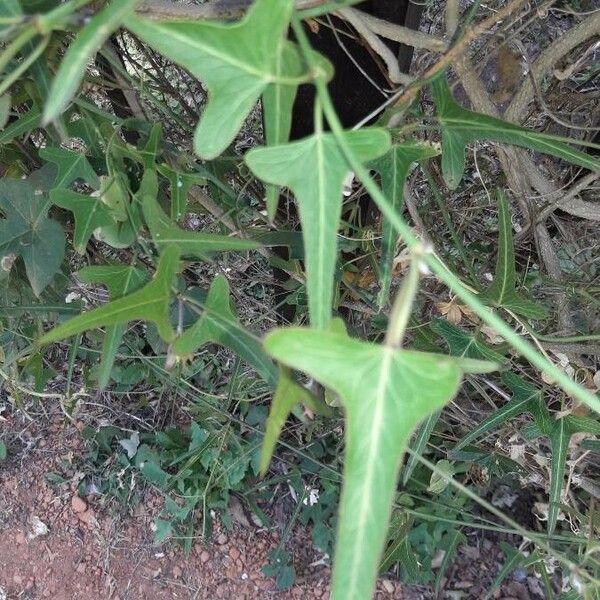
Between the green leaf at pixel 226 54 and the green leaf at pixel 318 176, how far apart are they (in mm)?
32

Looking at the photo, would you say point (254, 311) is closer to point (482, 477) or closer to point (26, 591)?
point (482, 477)

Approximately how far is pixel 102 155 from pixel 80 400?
852 millimetres

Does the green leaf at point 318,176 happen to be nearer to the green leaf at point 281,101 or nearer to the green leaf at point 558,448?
the green leaf at point 281,101

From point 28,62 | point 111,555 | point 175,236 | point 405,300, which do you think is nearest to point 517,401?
point 175,236

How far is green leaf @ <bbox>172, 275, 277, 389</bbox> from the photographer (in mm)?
588

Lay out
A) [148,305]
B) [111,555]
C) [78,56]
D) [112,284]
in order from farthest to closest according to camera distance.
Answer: [111,555] → [112,284] → [148,305] → [78,56]

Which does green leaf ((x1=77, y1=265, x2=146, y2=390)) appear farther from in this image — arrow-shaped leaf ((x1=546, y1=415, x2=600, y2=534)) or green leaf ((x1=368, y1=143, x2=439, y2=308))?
arrow-shaped leaf ((x1=546, y1=415, x2=600, y2=534))

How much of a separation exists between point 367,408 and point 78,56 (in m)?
0.22

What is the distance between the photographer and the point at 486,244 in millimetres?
1166

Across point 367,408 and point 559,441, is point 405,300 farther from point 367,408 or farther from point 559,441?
point 559,441

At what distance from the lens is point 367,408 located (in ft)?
1.14

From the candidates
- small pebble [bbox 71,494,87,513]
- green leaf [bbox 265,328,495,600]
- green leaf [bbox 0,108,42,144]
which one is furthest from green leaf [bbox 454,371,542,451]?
small pebble [bbox 71,494,87,513]

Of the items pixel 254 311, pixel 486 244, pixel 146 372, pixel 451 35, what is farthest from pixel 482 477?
pixel 451 35

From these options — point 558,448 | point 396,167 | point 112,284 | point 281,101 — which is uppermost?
point 281,101
